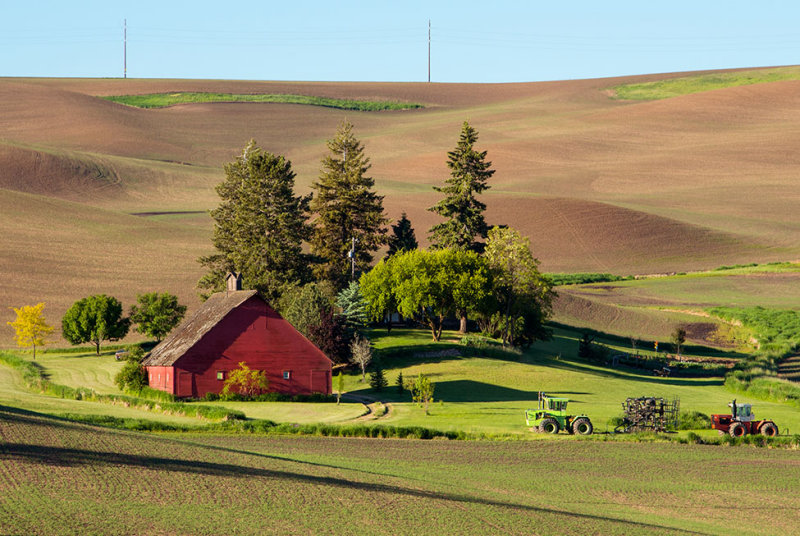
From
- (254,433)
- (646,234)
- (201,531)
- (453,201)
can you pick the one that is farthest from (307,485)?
(646,234)

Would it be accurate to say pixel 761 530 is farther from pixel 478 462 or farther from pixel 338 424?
pixel 338 424

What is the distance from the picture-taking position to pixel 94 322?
91.6 meters

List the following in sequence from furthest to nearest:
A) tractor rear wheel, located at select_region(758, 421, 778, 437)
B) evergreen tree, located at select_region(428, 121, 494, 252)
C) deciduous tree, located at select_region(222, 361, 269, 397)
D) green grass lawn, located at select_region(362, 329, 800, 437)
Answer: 1. evergreen tree, located at select_region(428, 121, 494, 252)
2. deciduous tree, located at select_region(222, 361, 269, 397)
3. green grass lawn, located at select_region(362, 329, 800, 437)
4. tractor rear wheel, located at select_region(758, 421, 778, 437)

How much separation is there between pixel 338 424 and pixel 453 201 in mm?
53357

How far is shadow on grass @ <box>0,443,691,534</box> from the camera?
31609 millimetres

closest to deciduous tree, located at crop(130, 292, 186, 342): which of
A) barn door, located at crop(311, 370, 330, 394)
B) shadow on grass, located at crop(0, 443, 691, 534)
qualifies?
barn door, located at crop(311, 370, 330, 394)

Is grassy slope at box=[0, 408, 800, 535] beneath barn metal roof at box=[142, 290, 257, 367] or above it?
beneath

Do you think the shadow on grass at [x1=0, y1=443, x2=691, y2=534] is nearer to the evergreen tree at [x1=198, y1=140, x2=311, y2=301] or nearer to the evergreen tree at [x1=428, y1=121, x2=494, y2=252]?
the evergreen tree at [x1=198, y1=140, x2=311, y2=301]

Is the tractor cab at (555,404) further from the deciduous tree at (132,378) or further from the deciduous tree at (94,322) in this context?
the deciduous tree at (94,322)

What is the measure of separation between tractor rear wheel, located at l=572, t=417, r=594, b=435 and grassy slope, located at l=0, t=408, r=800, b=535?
524cm

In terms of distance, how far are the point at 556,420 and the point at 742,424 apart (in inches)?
354

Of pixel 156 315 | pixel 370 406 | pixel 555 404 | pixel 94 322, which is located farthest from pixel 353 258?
pixel 555 404

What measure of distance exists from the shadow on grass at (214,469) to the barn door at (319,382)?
33400mm

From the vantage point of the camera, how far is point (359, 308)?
83375mm
